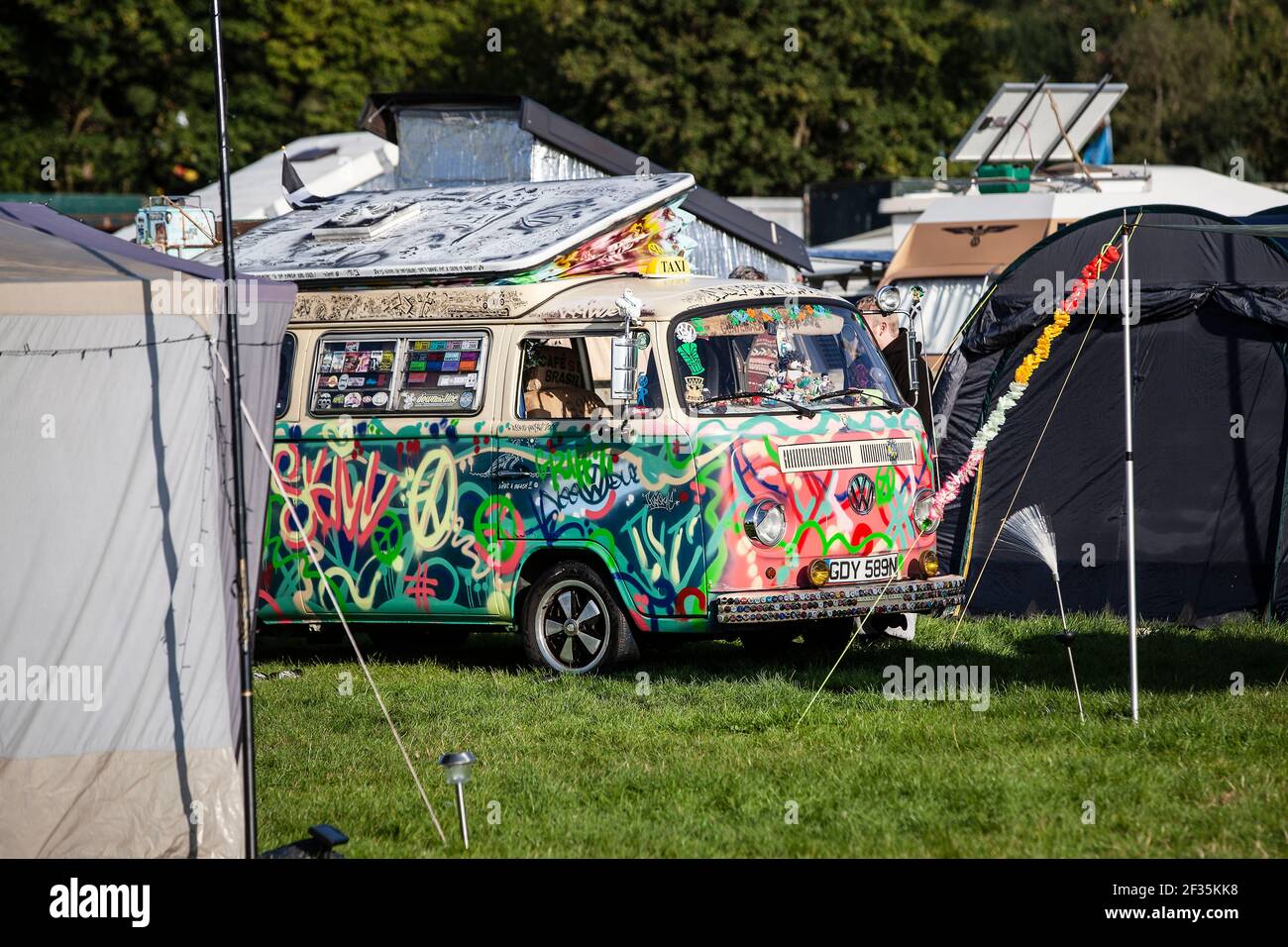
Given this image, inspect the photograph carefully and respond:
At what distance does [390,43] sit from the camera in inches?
1980

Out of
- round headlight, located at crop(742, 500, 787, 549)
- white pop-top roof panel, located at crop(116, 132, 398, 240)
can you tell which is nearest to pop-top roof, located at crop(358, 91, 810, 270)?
white pop-top roof panel, located at crop(116, 132, 398, 240)

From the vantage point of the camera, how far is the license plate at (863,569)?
32.8ft

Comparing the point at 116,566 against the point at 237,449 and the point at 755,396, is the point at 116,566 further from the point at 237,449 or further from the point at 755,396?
the point at 755,396

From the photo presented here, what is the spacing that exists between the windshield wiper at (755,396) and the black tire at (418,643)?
2.76m

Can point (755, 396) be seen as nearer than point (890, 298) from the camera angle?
Yes

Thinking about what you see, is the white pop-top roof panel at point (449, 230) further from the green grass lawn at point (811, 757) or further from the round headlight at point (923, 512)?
the round headlight at point (923, 512)

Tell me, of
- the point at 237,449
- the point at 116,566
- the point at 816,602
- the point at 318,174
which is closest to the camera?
the point at 237,449

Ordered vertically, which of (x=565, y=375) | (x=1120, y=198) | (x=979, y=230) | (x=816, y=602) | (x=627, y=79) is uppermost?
(x=627, y=79)

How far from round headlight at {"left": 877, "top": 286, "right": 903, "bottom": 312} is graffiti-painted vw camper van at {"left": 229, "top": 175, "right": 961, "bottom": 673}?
0.29 metres

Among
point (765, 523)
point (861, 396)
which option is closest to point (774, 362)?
point (861, 396)

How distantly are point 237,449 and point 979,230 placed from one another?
14.4m

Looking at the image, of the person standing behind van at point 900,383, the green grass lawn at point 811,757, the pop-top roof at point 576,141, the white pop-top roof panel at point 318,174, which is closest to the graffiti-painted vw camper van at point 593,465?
the person standing behind van at point 900,383

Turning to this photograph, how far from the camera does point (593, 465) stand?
404 inches
